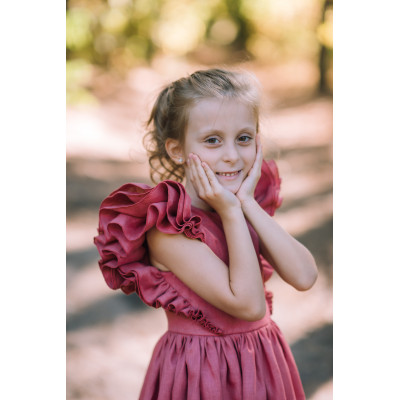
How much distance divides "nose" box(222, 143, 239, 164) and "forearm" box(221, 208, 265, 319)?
5.4 inches

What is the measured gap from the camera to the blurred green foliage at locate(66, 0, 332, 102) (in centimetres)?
239

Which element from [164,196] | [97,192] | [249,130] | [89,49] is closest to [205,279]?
[164,196]

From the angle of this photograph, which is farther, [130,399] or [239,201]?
[130,399]

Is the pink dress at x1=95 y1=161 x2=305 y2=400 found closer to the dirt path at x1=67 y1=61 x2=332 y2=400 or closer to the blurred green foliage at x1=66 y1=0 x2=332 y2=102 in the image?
the dirt path at x1=67 y1=61 x2=332 y2=400

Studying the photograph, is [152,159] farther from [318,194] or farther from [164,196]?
[318,194]

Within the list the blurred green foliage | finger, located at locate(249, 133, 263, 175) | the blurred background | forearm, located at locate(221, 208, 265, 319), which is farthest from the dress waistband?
the blurred green foliage

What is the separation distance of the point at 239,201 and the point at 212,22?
169 centimetres

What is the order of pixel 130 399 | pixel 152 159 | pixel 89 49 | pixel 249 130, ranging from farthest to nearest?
pixel 89 49 → pixel 130 399 → pixel 152 159 → pixel 249 130

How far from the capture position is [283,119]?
9.53 ft

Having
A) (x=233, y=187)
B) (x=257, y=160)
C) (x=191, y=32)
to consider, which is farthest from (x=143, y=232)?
(x=191, y=32)

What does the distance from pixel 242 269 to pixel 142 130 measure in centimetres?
148

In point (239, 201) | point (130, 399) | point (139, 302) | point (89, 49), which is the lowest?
point (130, 399)

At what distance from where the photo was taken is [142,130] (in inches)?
97.9

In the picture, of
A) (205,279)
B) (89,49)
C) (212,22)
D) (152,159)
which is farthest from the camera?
(212,22)
